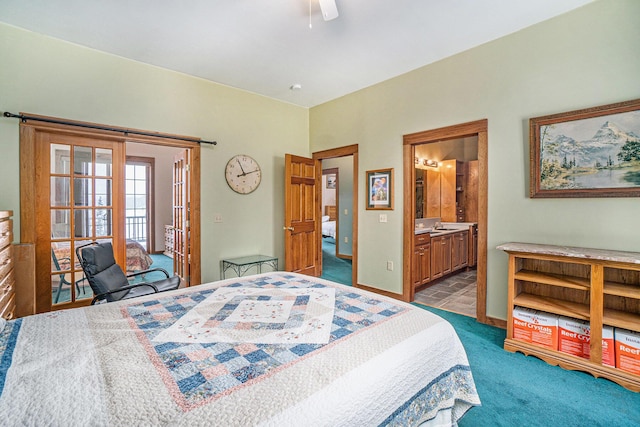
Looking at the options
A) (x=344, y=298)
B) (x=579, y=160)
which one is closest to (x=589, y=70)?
(x=579, y=160)

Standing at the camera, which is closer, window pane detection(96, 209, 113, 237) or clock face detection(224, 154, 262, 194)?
window pane detection(96, 209, 113, 237)

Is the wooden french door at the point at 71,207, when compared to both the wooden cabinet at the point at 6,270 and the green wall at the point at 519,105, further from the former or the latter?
the green wall at the point at 519,105

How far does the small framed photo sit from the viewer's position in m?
3.91

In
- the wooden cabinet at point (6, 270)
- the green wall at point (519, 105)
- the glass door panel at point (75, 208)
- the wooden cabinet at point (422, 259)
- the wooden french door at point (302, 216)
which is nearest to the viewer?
the wooden cabinet at point (6, 270)

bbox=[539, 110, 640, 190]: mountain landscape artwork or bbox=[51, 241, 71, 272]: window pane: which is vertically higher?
bbox=[539, 110, 640, 190]: mountain landscape artwork

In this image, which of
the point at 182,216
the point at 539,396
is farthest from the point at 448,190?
the point at 182,216

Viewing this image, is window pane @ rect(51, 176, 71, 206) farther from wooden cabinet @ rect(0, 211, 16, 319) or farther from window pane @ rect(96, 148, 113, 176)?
wooden cabinet @ rect(0, 211, 16, 319)

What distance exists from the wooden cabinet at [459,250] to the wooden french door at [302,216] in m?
2.32

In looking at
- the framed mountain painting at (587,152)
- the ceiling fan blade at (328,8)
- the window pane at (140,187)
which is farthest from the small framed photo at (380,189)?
the window pane at (140,187)

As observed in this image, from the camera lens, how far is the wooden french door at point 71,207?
2.92m

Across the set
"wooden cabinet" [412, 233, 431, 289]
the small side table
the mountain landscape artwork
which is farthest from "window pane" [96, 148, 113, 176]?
the mountain landscape artwork

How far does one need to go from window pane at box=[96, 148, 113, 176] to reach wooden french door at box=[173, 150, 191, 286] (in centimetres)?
86

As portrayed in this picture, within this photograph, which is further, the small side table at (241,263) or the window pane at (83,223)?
the small side table at (241,263)

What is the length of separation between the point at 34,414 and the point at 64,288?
3018 mm
